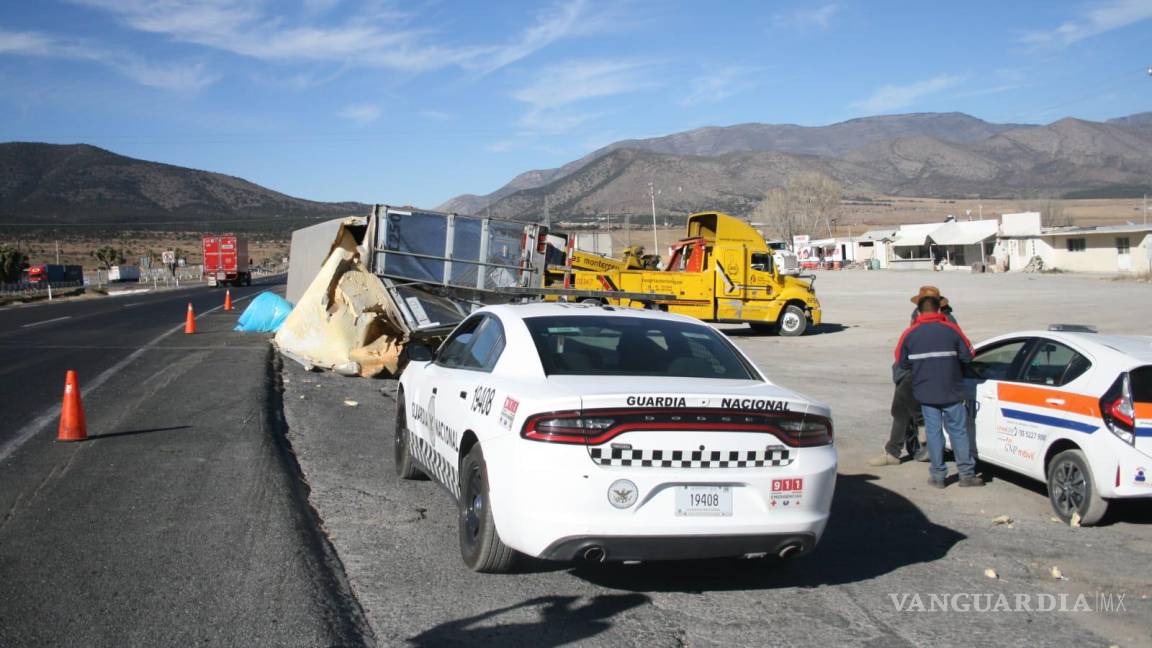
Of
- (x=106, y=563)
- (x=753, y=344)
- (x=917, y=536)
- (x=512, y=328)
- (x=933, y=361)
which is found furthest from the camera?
(x=753, y=344)

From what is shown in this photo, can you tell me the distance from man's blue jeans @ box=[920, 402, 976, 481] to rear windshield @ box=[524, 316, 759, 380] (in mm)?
2852

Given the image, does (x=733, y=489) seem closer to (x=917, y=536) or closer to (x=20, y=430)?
(x=917, y=536)

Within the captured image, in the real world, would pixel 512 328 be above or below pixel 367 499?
above

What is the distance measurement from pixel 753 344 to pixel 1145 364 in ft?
58.4

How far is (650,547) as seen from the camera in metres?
5.03

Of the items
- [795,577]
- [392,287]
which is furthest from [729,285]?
[795,577]

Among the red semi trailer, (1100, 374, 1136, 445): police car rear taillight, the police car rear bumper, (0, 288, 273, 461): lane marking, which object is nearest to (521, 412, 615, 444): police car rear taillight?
the police car rear bumper

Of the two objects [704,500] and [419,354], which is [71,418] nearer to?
[419,354]

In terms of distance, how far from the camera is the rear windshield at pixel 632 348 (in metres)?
5.93

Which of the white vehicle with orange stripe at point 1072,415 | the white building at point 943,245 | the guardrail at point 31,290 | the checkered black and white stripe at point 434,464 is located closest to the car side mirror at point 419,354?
the checkered black and white stripe at point 434,464

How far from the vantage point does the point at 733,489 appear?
16.9 ft

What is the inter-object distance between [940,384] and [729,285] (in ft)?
59.6

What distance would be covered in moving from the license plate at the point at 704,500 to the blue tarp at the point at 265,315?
67.0ft

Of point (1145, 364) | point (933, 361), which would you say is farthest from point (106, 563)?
point (1145, 364)
